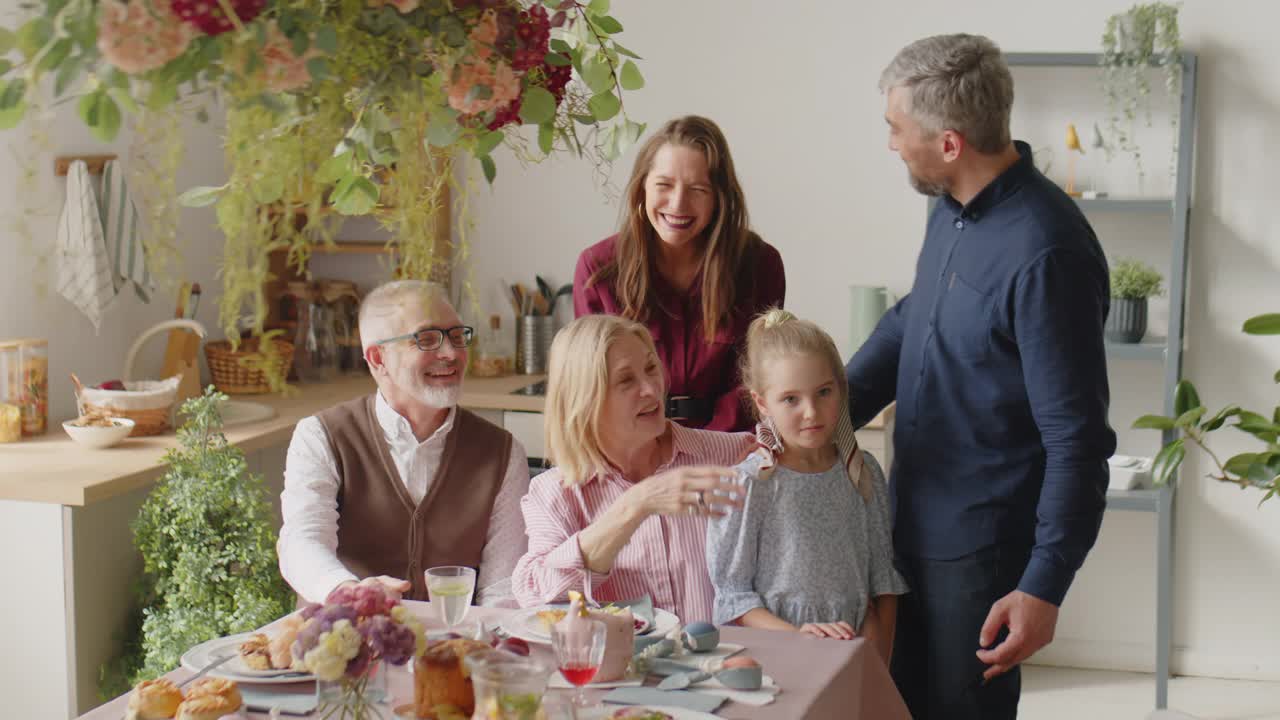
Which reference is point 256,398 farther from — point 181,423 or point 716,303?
point 716,303

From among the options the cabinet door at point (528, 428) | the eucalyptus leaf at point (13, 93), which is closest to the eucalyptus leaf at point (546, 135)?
the eucalyptus leaf at point (13, 93)

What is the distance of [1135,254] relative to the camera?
13.8ft

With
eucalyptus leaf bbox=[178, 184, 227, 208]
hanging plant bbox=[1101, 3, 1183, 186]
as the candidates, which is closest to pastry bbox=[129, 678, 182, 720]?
eucalyptus leaf bbox=[178, 184, 227, 208]

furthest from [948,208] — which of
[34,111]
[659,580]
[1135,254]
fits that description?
[1135,254]

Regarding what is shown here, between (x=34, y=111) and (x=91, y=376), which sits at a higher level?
(x=34, y=111)

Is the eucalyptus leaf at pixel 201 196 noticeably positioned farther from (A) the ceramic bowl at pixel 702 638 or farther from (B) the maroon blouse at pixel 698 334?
(B) the maroon blouse at pixel 698 334

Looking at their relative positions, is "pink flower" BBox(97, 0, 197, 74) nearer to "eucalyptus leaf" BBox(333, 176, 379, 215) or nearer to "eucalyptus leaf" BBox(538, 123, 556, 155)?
"eucalyptus leaf" BBox(333, 176, 379, 215)

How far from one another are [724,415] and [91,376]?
2.07 meters

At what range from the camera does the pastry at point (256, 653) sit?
1.75 meters

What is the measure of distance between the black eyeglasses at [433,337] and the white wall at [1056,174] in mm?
1561

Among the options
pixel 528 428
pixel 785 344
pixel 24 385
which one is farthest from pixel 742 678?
pixel 24 385

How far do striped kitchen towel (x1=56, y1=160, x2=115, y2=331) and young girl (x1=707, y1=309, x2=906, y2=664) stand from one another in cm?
208

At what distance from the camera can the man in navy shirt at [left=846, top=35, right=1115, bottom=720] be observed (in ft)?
6.66

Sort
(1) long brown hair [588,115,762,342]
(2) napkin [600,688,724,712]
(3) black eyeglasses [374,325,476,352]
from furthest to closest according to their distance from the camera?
(1) long brown hair [588,115,762,342] < (3) black eyeglasses [374,325,476,352] < (2) napkin [600,688,724,712]
